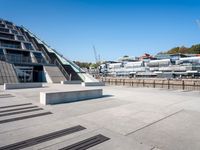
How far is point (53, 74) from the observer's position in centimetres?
2797

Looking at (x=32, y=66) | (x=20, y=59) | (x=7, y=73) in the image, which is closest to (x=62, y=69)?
(x=32, y=66)

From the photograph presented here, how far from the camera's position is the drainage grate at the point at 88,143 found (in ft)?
13.9

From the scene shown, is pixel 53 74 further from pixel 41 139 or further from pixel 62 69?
pixel 41 139

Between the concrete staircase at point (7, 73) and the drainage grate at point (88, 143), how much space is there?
20578 millimetres

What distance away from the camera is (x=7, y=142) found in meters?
4.46

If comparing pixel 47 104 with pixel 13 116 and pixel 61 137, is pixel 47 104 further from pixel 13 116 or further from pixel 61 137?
pixel 61 137

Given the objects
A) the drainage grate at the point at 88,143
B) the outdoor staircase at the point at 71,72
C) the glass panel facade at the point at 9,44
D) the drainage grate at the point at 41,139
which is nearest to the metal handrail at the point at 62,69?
the outdoor staircase at the point at 71,72

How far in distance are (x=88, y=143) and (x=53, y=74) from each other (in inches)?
973

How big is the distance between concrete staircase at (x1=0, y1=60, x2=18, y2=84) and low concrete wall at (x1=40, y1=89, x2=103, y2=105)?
14690 millimetres

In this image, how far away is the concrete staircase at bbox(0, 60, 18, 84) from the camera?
22048 millimetres

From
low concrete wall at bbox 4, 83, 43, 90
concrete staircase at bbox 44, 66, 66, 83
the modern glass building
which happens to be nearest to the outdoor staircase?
the modern glass building

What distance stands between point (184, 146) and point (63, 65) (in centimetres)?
2953

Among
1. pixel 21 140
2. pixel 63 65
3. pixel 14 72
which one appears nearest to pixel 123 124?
pixel 21 140

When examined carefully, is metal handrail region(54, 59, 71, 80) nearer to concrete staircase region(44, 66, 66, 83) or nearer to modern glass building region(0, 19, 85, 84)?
modern glass building region(0, 19, 85, 84)
